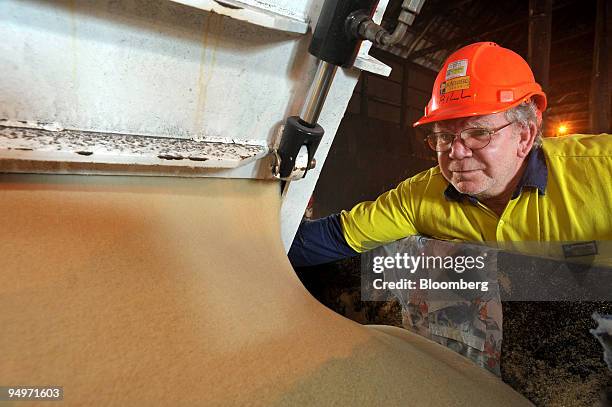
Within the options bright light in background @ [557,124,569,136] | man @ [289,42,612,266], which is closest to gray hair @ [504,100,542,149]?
man @ [289,42,612,266]

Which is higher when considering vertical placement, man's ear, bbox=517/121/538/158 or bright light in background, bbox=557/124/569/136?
bright light in background, bbox=557/124/569/136

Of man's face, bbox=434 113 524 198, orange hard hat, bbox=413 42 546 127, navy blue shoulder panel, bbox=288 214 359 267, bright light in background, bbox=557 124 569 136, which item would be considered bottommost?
navy blue shoulder panel, bbox=288 214 359 267

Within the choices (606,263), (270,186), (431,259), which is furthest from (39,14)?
(606,263)

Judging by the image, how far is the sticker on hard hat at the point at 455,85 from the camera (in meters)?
1.21

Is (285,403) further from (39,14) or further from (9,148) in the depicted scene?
(39,14)

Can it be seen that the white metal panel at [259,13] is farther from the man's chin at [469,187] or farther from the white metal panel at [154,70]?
the man's chin at [469,187]

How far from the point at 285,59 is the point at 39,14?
48 cm

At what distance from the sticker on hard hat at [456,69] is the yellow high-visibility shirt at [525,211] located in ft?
1.18

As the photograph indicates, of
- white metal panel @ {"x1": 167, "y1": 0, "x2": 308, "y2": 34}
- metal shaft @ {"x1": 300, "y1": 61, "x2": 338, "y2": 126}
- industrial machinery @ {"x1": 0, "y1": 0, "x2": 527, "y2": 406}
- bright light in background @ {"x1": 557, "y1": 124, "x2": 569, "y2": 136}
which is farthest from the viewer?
bright light in background @ {"x1": 557, "y1": 124, "x2": 569, "y2": 136}

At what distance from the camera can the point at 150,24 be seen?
0.75 meters

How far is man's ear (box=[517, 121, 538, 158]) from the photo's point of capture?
4.03ft

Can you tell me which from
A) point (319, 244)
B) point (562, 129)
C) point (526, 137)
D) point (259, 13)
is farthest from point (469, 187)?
point (562, 129)

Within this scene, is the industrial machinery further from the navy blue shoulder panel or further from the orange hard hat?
the navy blue shoulder panel

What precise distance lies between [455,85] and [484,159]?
0.25m
